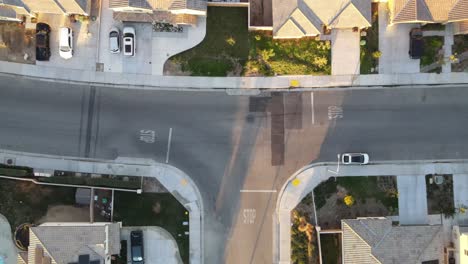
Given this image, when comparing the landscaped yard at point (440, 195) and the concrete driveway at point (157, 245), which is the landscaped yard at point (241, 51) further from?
the concrete driveway at point (157, 245)

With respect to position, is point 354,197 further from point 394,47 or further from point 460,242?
point 394,47

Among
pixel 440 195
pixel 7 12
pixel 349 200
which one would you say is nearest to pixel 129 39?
pixel 7 12

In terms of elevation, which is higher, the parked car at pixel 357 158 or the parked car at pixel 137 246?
the parked car at pixel 357 158

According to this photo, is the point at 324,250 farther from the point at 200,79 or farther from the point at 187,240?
the point at 200,79

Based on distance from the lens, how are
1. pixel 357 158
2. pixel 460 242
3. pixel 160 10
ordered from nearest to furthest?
1. pixel 160 10
2. pixel 460 242
3. pixel 357 158

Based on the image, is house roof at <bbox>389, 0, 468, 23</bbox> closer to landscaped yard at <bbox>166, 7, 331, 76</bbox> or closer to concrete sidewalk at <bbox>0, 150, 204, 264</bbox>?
landscaped yard at <bbox>166, 7, 331, 76</bbox>

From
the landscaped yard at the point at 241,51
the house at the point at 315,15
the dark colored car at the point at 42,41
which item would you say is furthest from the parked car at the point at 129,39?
the house at the point at 315,15
